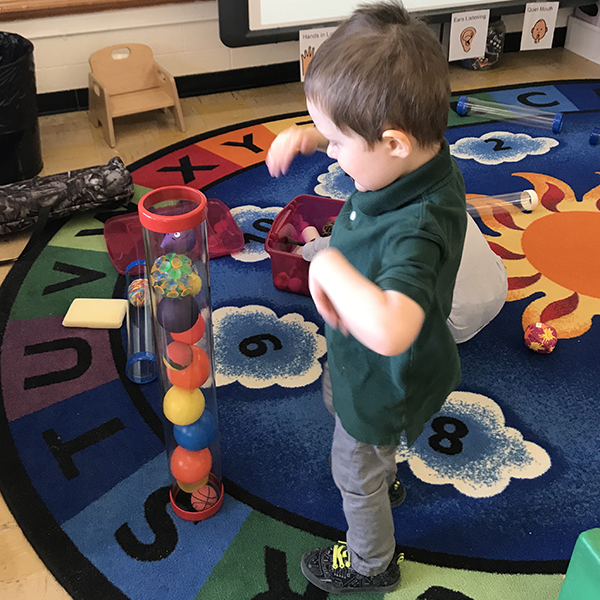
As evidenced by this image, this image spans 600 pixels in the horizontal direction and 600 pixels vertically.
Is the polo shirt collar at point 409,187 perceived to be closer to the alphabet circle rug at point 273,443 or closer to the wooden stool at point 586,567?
the wooden stool at point 586,567

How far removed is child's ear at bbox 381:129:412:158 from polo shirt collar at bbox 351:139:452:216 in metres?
0.03

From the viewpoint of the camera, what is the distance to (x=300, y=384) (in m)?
1.37

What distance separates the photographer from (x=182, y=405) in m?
0.98

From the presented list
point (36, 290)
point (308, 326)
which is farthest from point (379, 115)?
point (36, 290)

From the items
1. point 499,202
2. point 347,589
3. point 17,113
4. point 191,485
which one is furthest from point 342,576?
point 17,113

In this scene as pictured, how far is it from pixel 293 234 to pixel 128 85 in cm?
107

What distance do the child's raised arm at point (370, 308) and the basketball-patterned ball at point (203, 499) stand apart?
24.0 inches

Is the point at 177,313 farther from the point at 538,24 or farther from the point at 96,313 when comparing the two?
the point at 538,24

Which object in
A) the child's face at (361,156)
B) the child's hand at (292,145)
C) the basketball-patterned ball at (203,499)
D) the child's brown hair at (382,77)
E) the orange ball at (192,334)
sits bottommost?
the basketball-patterned ball at (203,499)

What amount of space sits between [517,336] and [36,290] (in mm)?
1154

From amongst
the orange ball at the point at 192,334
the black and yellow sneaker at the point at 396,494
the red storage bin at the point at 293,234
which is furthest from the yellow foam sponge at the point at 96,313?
the black and yellow sneaker at the point at 396,494

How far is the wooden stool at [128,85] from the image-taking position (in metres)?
2.24

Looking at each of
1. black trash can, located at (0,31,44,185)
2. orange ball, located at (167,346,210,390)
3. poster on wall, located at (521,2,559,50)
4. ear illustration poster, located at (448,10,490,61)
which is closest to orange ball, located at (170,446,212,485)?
orange ball, located at (167,346,210,390)

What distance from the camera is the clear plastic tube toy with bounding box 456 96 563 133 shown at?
7.72ft
